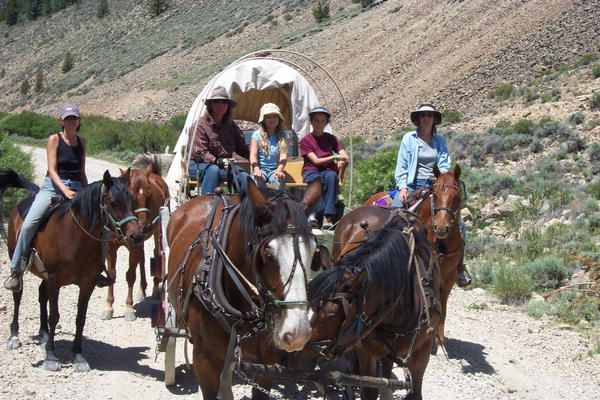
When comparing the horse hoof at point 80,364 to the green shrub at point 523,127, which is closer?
the horse hoof at point 80,364

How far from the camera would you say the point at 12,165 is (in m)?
15.8

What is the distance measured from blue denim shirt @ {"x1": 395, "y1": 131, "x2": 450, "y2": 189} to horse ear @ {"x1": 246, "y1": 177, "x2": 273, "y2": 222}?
3.80 meters

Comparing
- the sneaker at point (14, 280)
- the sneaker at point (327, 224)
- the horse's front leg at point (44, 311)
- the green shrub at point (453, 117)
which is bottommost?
the horse's front leg at point (44, 311)

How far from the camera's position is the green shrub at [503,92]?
99.2ft

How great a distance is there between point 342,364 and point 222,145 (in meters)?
3.23

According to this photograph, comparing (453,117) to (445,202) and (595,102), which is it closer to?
(595,102)

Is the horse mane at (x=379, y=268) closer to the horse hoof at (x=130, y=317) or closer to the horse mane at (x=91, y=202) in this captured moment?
the horse mane at (x=91, y=202)

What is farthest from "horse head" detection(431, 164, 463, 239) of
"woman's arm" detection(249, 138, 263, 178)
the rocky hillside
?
the rocky hillside

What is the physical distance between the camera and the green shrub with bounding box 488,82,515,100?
30.2 m

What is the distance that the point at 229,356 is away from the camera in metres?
4.67

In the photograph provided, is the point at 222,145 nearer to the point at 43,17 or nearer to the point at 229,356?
the point at 229,356

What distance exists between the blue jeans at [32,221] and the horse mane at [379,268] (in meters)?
4.06

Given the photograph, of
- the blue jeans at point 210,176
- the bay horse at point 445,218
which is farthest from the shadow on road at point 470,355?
the blue jeans at point 210,176

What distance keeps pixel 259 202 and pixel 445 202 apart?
3.33m
